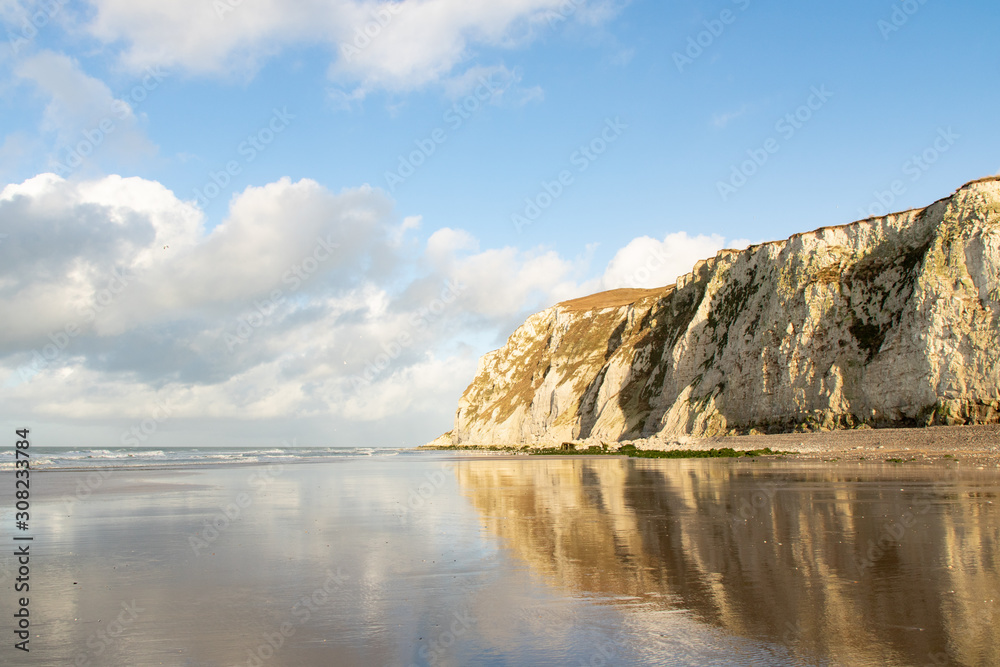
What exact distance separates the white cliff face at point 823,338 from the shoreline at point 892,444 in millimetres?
2291

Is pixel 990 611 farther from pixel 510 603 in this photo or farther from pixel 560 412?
pixel 560 412

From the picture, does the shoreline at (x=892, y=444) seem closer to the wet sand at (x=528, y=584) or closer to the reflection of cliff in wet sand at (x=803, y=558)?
the reflection of cliff in wet sand at (x=803, y=558)

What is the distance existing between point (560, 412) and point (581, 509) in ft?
238

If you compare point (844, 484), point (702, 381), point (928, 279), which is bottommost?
point (844, 484)

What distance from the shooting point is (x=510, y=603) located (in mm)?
7562

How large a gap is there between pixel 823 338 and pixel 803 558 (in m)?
46.8

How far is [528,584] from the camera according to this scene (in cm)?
848

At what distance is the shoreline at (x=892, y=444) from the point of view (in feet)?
111

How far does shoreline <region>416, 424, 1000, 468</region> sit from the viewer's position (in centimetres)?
3378

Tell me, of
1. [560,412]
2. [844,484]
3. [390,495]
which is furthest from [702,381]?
[390,495]

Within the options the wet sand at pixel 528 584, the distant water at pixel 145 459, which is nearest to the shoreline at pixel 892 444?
the wet sand at pixel 528 584

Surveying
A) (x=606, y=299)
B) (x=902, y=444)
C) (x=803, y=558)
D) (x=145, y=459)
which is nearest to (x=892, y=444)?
(x=902, y=444)

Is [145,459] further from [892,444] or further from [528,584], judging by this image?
[528,584]

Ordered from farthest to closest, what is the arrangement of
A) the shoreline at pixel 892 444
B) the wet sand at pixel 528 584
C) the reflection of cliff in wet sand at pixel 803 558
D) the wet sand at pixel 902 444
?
the wet sand at pixel 902 444
the shoreline at pixel 892 444
the reflection of cliff in wet sand at pixel 803 558
the wet sand at pixel 528 584
